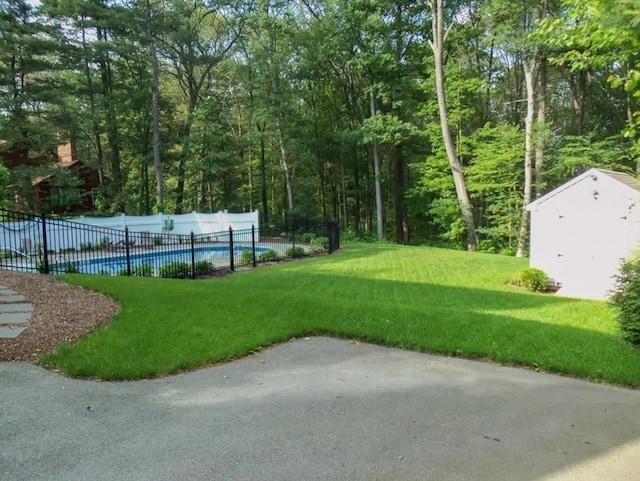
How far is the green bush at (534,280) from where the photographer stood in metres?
11.9

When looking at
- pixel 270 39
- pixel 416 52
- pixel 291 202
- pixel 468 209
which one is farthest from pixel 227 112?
pixel 468 209

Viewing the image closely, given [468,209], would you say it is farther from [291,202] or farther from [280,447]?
[280,447]

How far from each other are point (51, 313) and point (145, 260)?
357 inches

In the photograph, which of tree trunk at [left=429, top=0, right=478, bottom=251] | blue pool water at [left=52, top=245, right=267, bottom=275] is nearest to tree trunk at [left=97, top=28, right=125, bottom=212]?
blue pool water at [left=52, top=245, right=267, bottom=275]

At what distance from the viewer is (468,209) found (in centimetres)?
2139

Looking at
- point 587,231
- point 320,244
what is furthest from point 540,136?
point 320,244

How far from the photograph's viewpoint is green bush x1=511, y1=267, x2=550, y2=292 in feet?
38.9

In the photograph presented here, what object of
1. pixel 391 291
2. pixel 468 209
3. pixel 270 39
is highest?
pixel 270 39

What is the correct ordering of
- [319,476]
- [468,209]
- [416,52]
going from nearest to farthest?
[319,476], [468,209], [416,52]

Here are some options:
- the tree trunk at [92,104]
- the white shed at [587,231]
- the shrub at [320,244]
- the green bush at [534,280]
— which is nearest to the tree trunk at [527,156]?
the white shed at [587,231]

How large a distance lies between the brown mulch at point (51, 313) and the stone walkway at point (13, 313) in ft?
0.23

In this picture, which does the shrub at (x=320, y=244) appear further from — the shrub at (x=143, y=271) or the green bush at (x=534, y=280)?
the green bush at (x=534, y=280)

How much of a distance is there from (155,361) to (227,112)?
27.2 metres

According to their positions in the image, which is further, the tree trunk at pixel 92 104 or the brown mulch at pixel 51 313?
the tree trunk at pixel 92 104
